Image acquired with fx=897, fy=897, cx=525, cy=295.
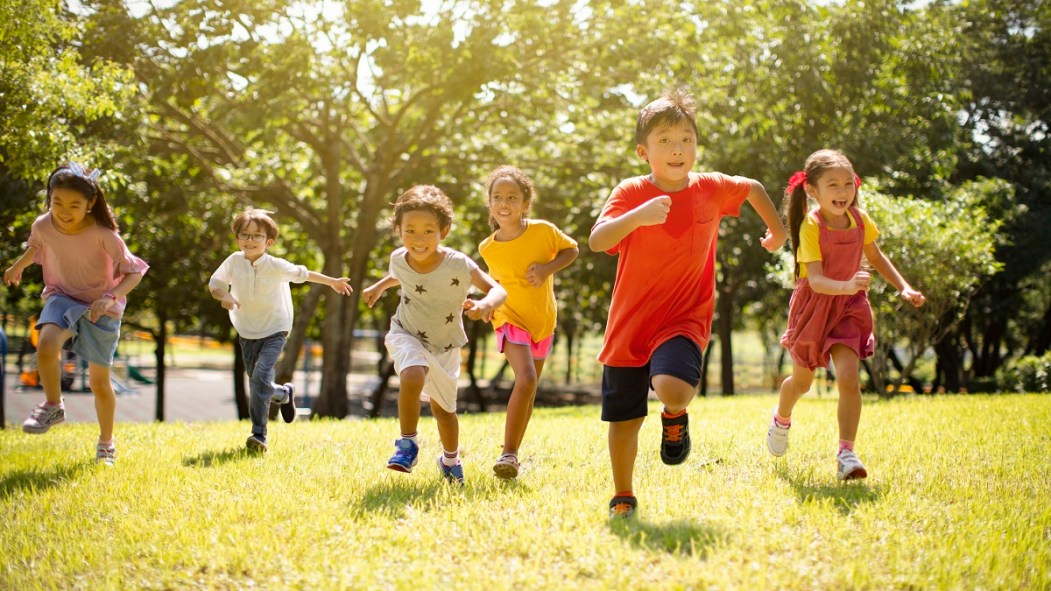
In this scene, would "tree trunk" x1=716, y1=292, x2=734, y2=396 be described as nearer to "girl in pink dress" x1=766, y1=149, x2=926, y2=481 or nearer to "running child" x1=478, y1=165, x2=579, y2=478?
"girl in pink dress" x1=766, y1=149, x2=926, y2=481

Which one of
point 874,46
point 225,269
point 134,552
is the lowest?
point 134,552

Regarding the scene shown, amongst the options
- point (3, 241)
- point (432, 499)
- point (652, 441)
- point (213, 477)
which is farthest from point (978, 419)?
point (3, 241)

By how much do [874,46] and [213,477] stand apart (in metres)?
13.0

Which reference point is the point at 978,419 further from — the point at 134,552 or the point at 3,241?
the point at 3,241

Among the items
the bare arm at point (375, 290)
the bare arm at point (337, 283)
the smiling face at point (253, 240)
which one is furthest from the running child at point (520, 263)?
the smiling face at point (253, 240)

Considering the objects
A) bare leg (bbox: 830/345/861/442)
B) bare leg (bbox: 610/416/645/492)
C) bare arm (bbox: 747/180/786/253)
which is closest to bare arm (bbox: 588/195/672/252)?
bare arm (bbox: 747/180/786/253)

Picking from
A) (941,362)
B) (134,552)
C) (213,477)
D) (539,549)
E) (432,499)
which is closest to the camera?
(539,549)

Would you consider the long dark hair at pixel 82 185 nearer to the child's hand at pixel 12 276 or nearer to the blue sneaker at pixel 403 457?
the child's hand at pixel 12 276

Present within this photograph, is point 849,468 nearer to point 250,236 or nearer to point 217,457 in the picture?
point 217,457

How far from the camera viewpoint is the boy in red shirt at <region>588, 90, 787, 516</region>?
4.27 m

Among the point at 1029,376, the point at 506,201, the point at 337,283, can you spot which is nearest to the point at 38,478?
the point at 337,283

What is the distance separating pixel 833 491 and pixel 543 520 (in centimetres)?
165

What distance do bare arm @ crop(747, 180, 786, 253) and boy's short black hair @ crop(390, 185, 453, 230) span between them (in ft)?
5.81

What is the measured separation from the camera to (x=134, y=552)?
3.93 m
